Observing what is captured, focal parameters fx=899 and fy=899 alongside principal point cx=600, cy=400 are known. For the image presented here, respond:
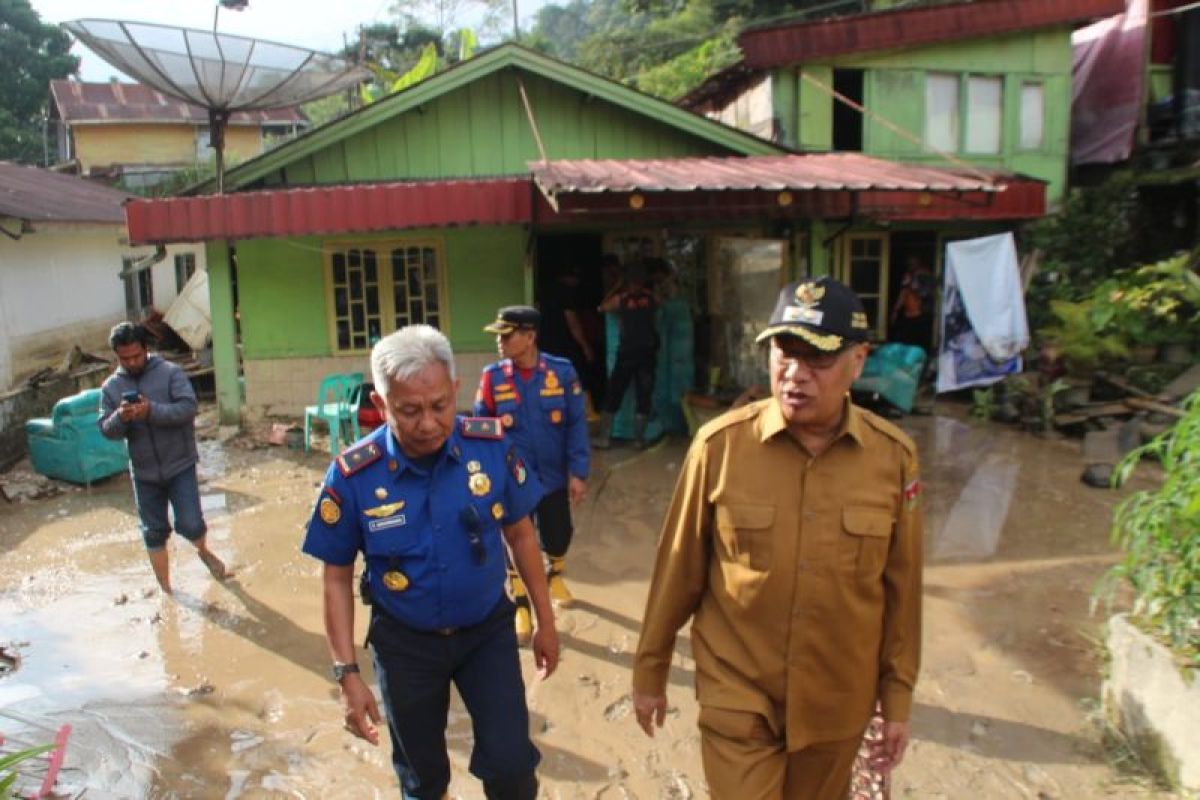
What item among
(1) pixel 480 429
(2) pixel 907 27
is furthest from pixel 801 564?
(2) pixel 907 27

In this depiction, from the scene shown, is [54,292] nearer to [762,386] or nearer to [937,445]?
[762,386]

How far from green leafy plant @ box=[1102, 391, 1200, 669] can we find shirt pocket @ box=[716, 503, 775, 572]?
1873mm

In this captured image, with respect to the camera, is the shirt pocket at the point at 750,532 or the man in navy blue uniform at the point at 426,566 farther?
the man in navy blue uniform at the point at 426,566

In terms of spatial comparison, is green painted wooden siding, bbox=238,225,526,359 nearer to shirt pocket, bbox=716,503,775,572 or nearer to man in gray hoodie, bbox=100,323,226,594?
man in gray hoodie, bbox=100,323,226,594

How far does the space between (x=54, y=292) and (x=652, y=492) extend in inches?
470

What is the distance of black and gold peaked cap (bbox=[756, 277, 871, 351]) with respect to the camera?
85.1 inches

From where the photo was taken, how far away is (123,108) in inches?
1192

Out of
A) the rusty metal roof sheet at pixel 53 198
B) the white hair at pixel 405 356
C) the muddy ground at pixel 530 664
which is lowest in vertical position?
the muddy ground at pixel 530 664

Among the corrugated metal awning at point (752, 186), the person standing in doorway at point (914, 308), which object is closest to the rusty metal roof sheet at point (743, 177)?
the corrugated metal awning at point (752, 186)

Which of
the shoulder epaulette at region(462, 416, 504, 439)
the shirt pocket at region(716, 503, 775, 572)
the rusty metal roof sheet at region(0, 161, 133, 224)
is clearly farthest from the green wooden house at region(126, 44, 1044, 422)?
the shirt pocket at region(716, 503, 775, 572)

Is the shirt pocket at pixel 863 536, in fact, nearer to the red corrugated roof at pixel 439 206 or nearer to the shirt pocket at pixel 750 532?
the shirt pocket at pixel 750 532

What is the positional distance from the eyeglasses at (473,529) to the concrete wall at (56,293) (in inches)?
483

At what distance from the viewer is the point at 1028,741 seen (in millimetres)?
3828

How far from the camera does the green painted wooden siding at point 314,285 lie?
10648 millimetres
